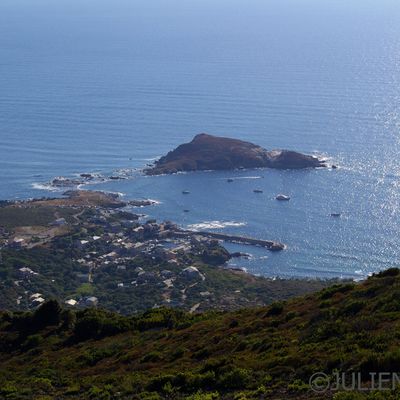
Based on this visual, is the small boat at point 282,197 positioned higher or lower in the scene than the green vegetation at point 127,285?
higher

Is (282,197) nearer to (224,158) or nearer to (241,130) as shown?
(224,158)

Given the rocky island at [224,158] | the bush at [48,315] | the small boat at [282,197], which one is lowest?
the small boat at [282,197]

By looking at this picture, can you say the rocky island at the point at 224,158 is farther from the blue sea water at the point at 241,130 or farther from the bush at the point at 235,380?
the bush at the point at 235,380

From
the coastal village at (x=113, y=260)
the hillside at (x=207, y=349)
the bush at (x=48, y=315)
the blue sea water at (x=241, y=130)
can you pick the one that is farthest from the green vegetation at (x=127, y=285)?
the hillside at (x=207, y=349)

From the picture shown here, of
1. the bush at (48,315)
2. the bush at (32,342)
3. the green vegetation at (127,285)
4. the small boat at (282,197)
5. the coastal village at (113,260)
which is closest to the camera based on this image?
the bush at (32,342)

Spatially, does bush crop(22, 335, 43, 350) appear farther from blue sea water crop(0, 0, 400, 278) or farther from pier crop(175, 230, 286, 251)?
pier crop(175, 230, 286, 251)

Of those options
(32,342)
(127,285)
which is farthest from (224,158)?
(32,342)

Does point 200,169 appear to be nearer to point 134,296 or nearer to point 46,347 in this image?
point 134,296

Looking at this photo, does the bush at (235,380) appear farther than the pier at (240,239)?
No
